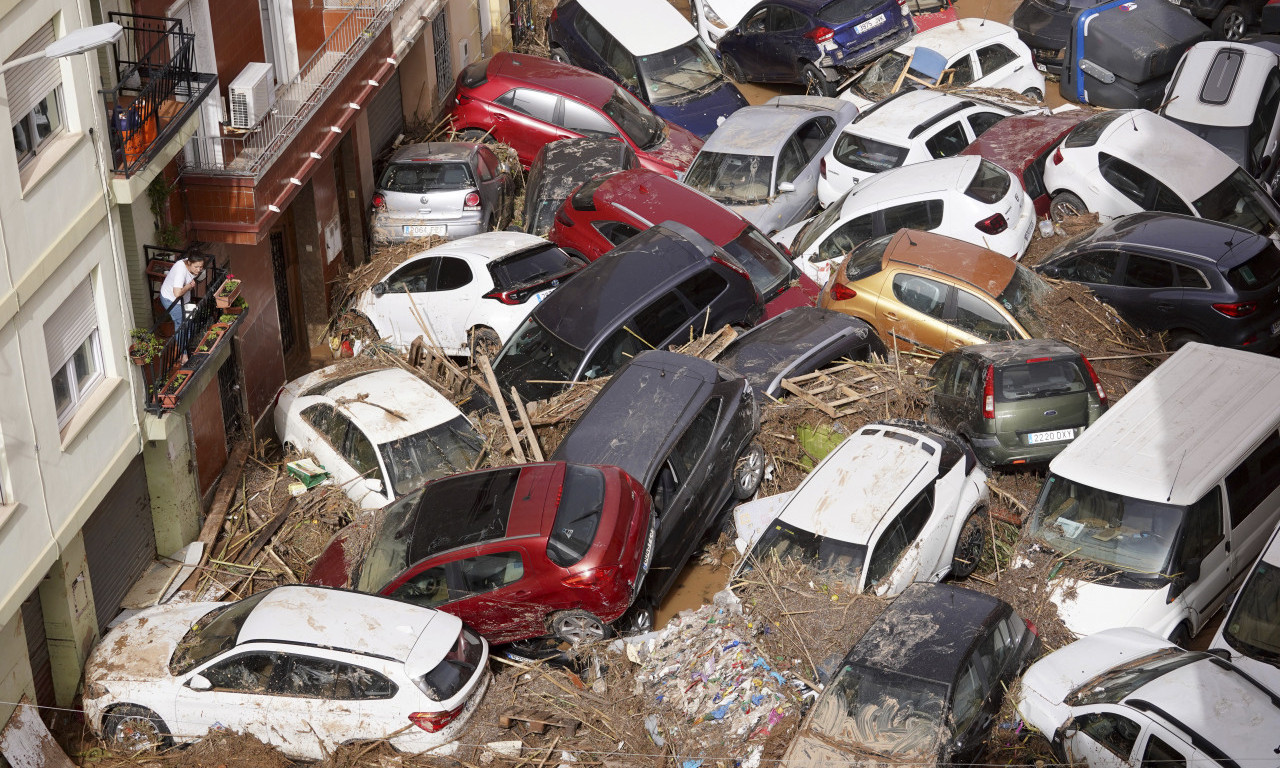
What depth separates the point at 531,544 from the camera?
1081 centimetres

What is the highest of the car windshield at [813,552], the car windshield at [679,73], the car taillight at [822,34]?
the car taillight at [822,34]

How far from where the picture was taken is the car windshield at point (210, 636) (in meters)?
10.5

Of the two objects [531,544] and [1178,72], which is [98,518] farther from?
[1178,72]

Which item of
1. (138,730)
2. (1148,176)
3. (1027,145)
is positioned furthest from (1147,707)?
(1027,145)

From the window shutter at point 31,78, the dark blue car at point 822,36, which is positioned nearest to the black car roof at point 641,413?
the window shutter at point 31,78

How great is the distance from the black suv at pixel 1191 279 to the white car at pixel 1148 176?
1.44m

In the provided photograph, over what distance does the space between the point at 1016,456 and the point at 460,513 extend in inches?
208

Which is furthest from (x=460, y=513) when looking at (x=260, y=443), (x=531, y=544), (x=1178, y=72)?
(x=1178, y=72)

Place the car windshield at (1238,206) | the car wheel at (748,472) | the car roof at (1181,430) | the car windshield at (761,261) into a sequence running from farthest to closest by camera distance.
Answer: the car windshield at (1238,206) → the car windshield at (761,261) → the car wheel at (748,472) → the car roof at (1181,430)

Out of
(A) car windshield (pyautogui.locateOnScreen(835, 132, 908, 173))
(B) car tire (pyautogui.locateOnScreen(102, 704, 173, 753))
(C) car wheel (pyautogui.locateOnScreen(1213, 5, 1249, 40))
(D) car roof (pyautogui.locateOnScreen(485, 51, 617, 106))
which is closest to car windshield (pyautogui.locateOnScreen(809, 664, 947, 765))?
(B) car tire (pyautogui.locateOnScreen(102, 704, 173, 753))

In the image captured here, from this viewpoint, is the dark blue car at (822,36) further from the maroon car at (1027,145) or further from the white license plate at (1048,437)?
the white license plate at (1048,437)

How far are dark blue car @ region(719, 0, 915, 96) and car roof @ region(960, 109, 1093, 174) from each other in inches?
156

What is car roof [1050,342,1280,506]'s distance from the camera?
10977 millimetres

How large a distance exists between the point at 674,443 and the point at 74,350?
5.15 metres
